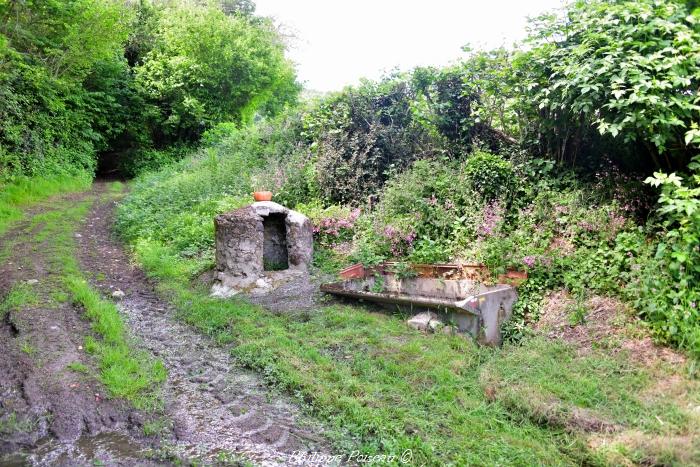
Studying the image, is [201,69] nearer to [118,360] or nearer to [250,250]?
[250,250]

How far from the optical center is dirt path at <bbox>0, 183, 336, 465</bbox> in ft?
10.9

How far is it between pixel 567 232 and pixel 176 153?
1912cm

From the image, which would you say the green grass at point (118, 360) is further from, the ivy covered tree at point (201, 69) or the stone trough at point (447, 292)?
the ivy covered tree at point (201, 69)

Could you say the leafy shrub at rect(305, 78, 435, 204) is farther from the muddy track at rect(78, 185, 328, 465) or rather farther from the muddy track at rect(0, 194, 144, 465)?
the muddy track at rect(0, 194, 144, 465)

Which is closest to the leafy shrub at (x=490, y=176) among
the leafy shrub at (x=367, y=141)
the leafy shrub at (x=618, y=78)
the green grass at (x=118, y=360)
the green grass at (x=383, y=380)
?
the leafy shrub at (x=618, y=78)

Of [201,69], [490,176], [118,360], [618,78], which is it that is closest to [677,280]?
[618,78]

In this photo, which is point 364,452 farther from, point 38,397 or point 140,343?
point 140,343

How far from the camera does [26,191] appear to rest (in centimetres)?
1266

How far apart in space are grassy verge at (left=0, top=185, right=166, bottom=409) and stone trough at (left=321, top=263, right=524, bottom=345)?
252cm

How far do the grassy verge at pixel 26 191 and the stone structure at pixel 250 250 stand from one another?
548 cm

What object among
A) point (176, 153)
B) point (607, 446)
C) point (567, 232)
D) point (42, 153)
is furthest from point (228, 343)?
point (176, 153)

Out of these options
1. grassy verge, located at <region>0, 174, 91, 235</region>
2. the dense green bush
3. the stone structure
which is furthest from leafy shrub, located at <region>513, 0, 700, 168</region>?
the dense green bush

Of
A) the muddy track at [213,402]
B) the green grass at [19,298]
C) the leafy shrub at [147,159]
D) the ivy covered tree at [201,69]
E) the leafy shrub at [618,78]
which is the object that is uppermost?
the ivy covered tree at [201,69]

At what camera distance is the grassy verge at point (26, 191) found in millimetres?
10594
